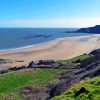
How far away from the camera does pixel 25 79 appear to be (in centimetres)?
4625

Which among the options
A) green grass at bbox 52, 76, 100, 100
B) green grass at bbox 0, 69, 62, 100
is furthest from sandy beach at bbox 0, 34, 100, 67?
green grass at bbox 52, 76, 100, 100

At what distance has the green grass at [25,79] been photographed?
4119 cm

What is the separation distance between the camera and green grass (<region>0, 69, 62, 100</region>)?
41.2 m

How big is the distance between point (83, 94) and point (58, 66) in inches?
1548

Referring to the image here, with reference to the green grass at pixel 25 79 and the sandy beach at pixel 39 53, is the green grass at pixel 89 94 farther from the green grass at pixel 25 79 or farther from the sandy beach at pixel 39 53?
the sandy beach at pixel 39 53

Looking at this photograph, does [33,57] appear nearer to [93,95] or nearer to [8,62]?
[8,62]

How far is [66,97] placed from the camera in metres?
18.8

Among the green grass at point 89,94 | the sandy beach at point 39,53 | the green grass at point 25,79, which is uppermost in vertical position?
the green grass at point 89,94

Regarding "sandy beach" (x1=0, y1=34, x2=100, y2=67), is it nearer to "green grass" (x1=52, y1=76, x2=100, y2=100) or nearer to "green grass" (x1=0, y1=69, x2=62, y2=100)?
"green grass" (x1=0, y1=69, x2=62, y2=100)

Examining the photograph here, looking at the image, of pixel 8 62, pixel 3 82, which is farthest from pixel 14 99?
pixel 8 62

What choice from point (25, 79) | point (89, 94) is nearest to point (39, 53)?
point (25, 79)

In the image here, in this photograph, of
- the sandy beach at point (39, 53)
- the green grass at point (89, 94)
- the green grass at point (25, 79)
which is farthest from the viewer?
the sandy beach at point (39, 53)

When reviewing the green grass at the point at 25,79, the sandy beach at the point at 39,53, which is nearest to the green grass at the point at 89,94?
the green grass at the point at 25,79

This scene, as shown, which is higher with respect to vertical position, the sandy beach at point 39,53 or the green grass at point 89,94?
the green grass at point 89,94
